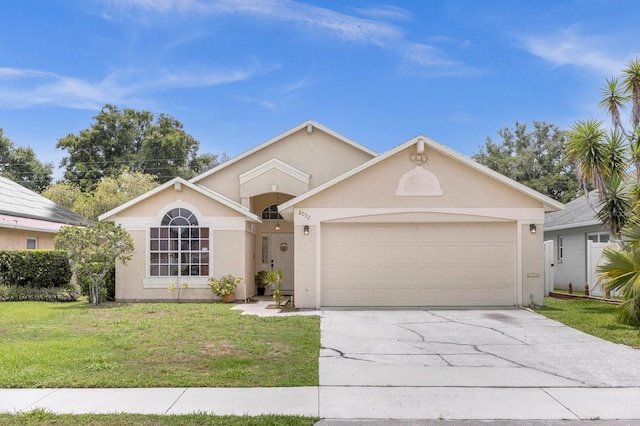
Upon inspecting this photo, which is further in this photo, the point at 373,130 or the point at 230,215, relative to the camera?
the point at 373,130

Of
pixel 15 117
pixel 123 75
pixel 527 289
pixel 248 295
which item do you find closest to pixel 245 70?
pixel 123 75

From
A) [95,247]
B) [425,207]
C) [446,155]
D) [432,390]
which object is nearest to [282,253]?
[95,247]

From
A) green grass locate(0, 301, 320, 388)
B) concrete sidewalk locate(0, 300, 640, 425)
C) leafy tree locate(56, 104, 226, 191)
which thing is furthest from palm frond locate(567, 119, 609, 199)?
leafy tree locate(56, 104, 226, 191)

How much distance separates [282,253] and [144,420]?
48.5 ft

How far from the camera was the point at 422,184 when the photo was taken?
1416 centimetres

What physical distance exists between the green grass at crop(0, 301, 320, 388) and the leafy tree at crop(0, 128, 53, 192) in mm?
36469

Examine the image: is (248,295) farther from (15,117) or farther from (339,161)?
(15,117)

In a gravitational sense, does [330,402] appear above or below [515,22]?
below

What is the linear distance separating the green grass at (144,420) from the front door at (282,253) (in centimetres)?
1458

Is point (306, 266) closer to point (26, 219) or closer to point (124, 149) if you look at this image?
point (26, 219)

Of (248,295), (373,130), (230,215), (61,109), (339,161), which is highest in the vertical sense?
(61,109)

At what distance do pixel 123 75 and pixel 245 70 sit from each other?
21.9ft

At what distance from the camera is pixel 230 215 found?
16547 mm

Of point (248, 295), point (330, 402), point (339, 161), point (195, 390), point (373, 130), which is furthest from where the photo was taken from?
point (373, 130)
